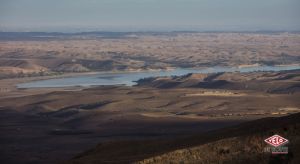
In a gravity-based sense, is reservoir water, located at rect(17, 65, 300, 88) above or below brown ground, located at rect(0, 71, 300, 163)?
below

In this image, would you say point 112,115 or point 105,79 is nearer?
point 112,115

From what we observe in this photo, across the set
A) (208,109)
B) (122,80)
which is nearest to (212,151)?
(208,109)

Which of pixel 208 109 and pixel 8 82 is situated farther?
pixel 8 82

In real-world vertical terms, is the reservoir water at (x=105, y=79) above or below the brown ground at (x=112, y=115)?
below

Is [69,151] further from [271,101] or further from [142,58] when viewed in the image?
[142,58]

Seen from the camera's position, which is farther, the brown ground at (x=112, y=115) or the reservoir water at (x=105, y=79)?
the reservoir water at (x=105, y=79)

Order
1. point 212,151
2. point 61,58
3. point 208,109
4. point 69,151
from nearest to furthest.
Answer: point 212,151 < point 69,151 < point 208,109 < point 61,58

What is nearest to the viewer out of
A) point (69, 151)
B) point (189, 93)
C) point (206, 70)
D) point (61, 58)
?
point (69, 151)

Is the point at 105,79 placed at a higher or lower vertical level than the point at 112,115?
lower

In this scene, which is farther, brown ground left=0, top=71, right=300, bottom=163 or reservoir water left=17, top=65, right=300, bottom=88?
reservoir water left=17, top=65, right=300, bottom=88

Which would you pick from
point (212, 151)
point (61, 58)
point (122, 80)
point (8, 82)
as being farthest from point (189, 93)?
point (61, 58)

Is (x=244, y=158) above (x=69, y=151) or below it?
above
